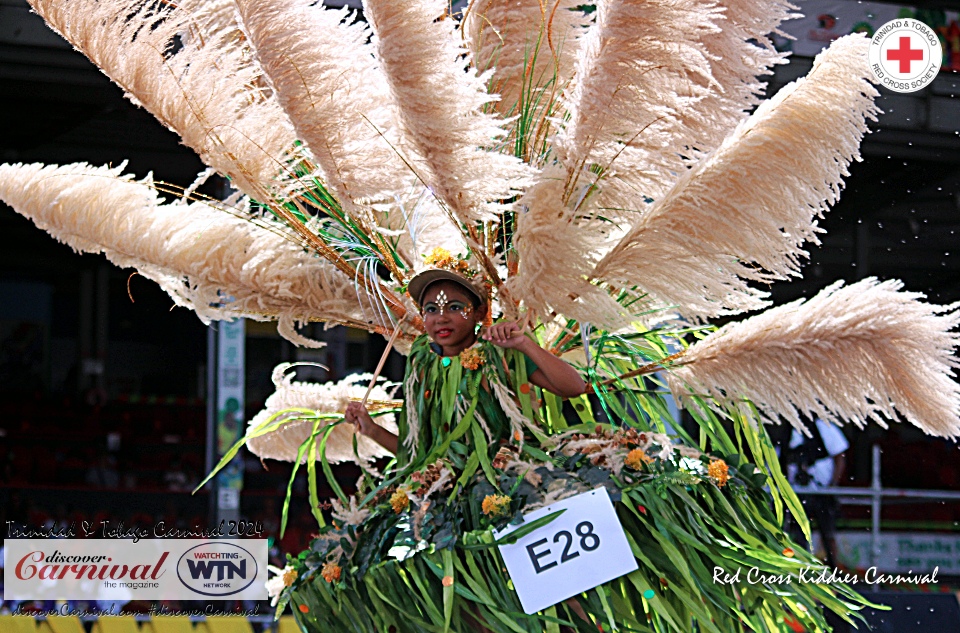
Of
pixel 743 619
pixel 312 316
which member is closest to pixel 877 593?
pixel 743 619

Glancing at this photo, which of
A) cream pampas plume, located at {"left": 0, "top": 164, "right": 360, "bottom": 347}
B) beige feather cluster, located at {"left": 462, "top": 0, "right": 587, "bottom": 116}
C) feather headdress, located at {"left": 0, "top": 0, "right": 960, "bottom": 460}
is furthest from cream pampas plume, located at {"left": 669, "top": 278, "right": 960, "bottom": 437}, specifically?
cream pampas plume, located at {"left": 0, "top": 164, "right": 360, "bottom": 347}

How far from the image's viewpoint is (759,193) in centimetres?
167

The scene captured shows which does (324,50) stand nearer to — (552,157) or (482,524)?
(552,157)

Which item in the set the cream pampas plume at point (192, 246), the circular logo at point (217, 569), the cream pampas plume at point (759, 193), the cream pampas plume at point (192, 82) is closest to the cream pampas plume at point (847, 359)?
the cream pampas plume at point (759, 193)

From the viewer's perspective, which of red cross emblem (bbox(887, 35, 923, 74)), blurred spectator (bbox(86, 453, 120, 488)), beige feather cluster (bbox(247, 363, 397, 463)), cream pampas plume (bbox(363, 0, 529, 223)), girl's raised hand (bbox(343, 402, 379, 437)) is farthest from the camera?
blurred spectator (bbox(86, 453, 120, 488))

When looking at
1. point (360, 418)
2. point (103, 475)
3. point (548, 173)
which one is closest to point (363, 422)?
point (360, 418)

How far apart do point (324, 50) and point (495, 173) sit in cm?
37

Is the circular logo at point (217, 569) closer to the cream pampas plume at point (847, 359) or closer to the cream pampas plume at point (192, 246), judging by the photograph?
the cream pampas plume at point (192, 246)

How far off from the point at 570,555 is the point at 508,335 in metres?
0.42

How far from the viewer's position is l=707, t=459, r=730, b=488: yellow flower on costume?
71.3 inches

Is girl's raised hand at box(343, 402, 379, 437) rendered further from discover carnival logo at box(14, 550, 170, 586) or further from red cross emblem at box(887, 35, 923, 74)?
red cross emblem at box(887, 35, 923, 74)

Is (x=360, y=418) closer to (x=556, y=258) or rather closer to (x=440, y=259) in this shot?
(x=440, y=259)

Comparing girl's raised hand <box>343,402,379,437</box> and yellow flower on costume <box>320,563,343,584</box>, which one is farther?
girl's raised hand <box>343,402,379,437</box>

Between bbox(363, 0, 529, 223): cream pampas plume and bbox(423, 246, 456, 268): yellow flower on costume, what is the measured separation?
7.0 inches
